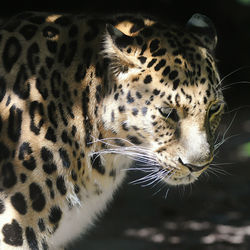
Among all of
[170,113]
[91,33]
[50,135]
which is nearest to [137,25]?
[91,33]

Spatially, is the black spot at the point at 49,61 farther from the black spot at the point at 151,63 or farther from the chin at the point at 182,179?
the chin at the point at 182,179

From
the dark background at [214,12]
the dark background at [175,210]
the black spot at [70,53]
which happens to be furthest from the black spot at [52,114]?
the dark background at [214,12]

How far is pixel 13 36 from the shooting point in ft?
15.4

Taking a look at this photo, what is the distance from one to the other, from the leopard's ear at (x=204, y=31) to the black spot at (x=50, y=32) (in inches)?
47.1

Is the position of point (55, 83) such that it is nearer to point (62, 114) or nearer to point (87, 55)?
point (62, 114)

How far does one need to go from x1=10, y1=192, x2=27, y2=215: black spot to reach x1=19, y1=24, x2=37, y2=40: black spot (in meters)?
1.29

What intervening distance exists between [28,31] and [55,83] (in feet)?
1.68

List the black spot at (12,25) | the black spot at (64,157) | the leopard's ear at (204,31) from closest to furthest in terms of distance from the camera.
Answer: the black spot at (64,157) < the black spot at (12,25) < the leopard's ear at (204,31)

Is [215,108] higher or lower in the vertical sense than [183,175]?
higher

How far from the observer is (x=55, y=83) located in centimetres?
458

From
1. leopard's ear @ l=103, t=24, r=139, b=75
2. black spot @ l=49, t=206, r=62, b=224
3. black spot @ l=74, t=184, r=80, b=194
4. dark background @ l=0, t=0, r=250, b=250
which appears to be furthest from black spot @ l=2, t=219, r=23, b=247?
dark background @ l=0, t=0, r=250, b=250

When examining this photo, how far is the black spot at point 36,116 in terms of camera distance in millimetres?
4438

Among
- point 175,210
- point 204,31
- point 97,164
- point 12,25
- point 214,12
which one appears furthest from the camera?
point 214,12

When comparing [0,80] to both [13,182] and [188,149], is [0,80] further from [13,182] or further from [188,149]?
[188,149]
